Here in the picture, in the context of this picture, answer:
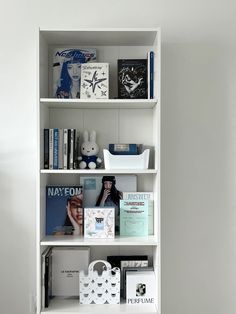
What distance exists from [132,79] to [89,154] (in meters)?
0.43

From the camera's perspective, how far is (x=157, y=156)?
87.4 inches

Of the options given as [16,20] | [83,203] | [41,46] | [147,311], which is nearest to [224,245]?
→ [147,311]

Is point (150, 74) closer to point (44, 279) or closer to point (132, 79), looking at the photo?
point (132, 79)

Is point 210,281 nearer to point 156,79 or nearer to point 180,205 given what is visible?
point 180,205

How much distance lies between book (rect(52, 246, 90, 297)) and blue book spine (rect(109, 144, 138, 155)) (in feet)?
1.74

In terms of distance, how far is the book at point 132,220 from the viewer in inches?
90.8

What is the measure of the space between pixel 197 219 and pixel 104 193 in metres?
0.50

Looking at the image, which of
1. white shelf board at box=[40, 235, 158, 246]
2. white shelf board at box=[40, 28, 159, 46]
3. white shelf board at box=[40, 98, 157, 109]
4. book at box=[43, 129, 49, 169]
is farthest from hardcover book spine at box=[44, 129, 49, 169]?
white shelf board at box=[40, 28, 159, 46]

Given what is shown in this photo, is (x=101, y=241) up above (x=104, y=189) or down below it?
below

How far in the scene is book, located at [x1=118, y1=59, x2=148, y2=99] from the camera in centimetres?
233

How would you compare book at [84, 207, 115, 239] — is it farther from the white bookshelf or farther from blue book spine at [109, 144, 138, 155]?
blue book spine at [109, 144, 138, 155]

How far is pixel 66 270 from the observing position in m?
2.34

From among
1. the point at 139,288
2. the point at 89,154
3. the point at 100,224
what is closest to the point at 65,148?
the point at 89,154

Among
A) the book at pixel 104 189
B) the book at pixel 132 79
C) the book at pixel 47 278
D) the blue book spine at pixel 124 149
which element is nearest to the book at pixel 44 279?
the book at pixel 47 278
